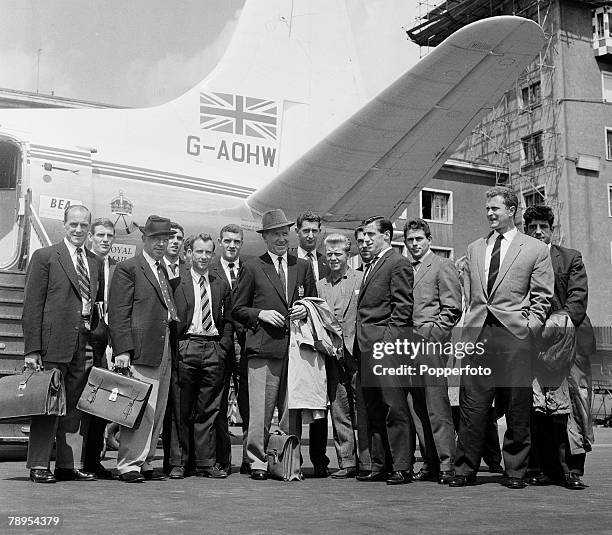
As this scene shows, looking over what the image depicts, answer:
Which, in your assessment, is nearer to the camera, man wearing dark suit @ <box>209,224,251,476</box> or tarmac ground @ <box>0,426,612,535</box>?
tarmac ground @ <box>0,426,612,535</box>

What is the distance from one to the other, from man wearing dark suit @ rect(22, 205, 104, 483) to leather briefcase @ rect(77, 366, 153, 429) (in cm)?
18

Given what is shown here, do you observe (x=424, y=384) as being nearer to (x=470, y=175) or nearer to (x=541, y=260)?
(x=541, y=260)

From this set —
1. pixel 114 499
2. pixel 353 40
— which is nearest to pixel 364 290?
pixel 114 499

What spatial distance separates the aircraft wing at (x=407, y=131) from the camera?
6738mm

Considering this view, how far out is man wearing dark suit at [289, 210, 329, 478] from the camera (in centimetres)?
515

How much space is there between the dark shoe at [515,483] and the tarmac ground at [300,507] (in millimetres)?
76

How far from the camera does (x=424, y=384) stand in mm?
4977

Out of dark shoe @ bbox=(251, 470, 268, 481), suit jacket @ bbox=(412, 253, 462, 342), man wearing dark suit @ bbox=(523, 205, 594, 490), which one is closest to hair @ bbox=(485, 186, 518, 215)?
man wearing dark suit @ bbox=(523, 205, 594, 490)

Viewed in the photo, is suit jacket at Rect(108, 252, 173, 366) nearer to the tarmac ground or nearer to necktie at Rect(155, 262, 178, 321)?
necktie at Rect(155, 262, 178, 321)

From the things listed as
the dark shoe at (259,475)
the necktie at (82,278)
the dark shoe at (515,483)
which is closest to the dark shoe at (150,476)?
the dark shoe at (259,475)

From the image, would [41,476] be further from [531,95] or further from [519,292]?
[531,95]

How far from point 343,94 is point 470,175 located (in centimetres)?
2179

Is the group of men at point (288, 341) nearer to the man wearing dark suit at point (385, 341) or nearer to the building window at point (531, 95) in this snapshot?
the man wearing dark suit at point (385, 341)

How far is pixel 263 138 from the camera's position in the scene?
9.29 metres
